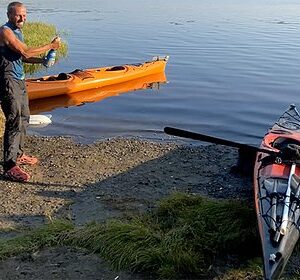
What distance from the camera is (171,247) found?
14.2ft

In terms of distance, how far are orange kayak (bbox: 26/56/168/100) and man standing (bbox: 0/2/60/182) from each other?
17.1ft

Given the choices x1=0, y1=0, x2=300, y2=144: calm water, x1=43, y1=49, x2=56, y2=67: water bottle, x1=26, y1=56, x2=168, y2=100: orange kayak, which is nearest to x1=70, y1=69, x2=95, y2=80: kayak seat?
x1=26, y1=56, x2=168, y2=100: orange kayak

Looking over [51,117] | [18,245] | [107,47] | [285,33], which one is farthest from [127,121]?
[285,33]

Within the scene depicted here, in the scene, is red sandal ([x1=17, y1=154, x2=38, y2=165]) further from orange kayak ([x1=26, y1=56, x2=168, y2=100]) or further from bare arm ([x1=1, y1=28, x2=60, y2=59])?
orange kayak ([x1=26, y1=56, x2=168, y2=100])

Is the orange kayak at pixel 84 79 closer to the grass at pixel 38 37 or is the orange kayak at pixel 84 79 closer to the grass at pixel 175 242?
the grass at pixel 38 37

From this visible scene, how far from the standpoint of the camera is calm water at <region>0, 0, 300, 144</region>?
34.6ft

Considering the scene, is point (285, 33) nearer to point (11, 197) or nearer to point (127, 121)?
point (127, 121)

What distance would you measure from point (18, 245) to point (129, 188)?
6.64ft

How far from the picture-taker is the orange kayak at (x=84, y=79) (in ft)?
38.5

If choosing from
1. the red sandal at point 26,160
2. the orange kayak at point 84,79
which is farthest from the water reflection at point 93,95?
the red sandal at point 26,160

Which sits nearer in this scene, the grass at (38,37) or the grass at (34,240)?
the grass at (34,240)

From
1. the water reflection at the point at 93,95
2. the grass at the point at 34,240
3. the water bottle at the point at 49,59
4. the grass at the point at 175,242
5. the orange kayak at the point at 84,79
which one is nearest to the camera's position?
the grass at the point at 175,242

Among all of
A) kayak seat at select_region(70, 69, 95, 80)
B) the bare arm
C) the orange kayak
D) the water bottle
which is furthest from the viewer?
kayak seat at select_region(70, 69, 95, 80)

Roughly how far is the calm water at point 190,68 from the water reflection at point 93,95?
1.06ft
